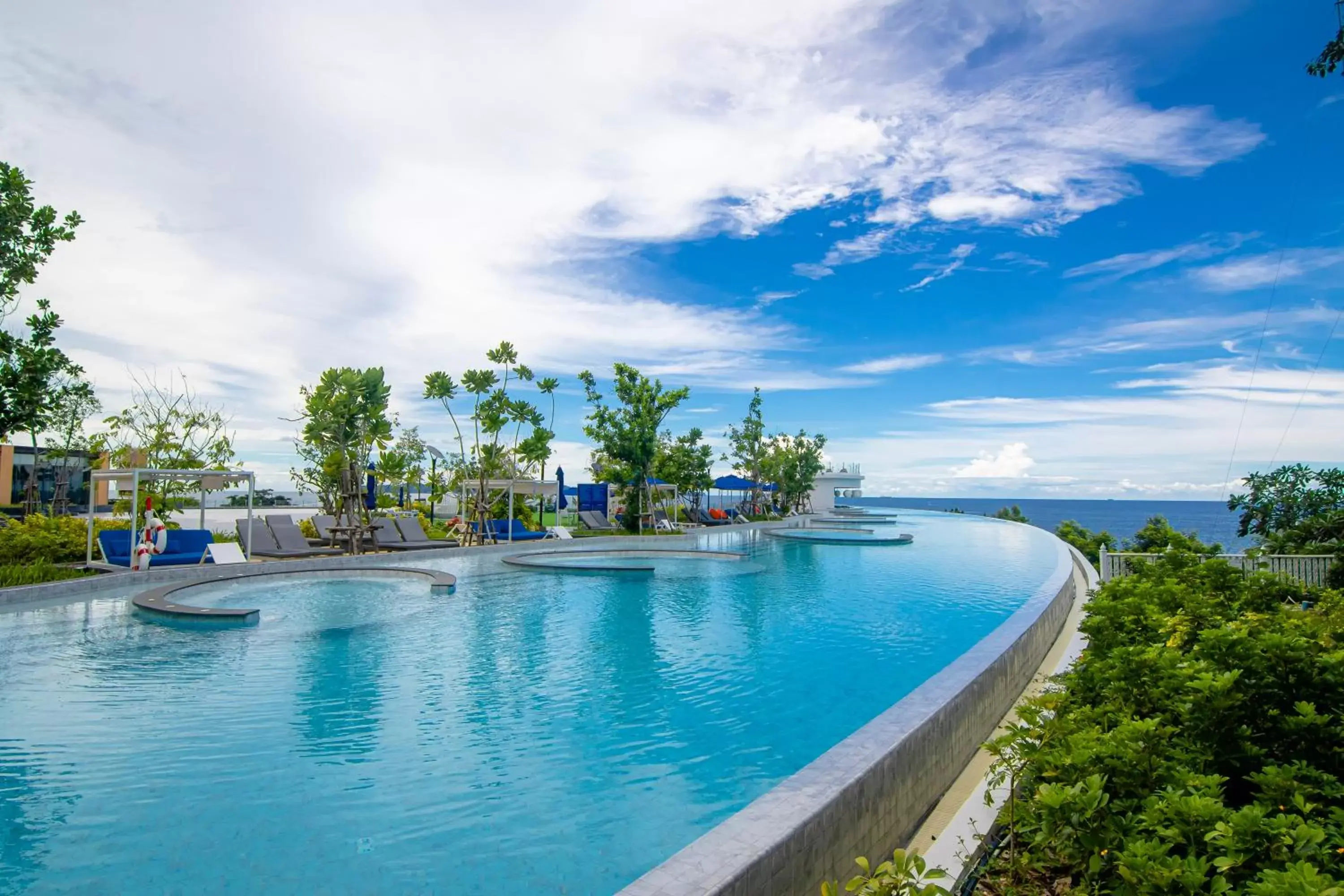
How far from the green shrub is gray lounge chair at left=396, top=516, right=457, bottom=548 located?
7.10 m

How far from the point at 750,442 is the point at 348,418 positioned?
22.0m

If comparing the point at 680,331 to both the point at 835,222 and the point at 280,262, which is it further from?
the point at 280,262

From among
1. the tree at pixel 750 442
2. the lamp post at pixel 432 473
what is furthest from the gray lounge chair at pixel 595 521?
the tree at pixel 750 442

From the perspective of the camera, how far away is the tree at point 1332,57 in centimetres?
723

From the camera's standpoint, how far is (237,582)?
1180 centimetres

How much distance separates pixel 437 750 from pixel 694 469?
81.6 feet

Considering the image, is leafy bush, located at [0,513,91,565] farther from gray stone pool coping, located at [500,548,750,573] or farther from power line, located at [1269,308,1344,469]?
power line, located at [1269,308,1344,469]

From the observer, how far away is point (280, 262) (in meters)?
13.8

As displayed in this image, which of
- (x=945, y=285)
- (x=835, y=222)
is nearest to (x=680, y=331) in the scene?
(x=835, y=222)

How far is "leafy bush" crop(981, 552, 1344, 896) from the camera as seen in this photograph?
1.73 meters

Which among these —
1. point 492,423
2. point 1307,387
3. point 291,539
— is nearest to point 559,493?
point 492,423

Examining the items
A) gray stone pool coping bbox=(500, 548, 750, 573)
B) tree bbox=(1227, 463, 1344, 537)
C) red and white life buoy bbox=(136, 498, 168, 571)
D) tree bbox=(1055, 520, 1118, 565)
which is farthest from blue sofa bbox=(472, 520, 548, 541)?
tree bbox=(1227, 463, 1344, 537)

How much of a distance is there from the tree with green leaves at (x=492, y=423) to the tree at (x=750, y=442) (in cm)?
1519

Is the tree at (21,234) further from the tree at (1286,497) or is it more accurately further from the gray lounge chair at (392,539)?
the tree at (1286,497)
